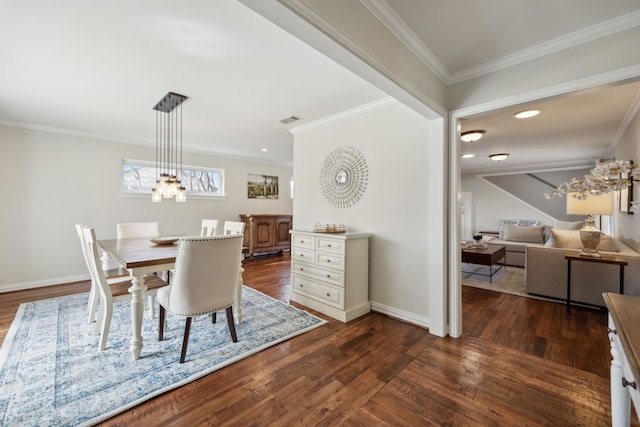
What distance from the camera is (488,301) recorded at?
3383mm

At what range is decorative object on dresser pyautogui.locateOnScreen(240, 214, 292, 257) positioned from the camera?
5836 mm

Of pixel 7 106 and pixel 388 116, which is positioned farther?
pixel 7 106

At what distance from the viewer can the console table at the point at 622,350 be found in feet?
2.76

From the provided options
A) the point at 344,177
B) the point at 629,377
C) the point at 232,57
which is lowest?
the point at 629,377

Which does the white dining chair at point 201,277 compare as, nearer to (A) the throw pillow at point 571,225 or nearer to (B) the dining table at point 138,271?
(B) the dining table at point 138,271

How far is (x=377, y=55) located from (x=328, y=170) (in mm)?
1977

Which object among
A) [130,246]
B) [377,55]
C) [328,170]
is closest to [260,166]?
[328,170]

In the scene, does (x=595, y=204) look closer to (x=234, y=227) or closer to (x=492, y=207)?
(x=234, y=227)

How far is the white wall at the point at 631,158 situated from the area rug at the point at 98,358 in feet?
12.2

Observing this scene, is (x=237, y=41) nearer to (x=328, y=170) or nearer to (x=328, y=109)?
(x=328, y=109)

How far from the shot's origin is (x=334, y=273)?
287 cm

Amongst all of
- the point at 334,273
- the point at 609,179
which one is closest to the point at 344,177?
the point at 334,273

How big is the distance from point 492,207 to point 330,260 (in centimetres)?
714

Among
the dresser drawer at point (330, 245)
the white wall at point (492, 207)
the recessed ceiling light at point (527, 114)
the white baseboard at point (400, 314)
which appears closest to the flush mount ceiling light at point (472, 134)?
the recessed ceiling light at point (527, 114)
